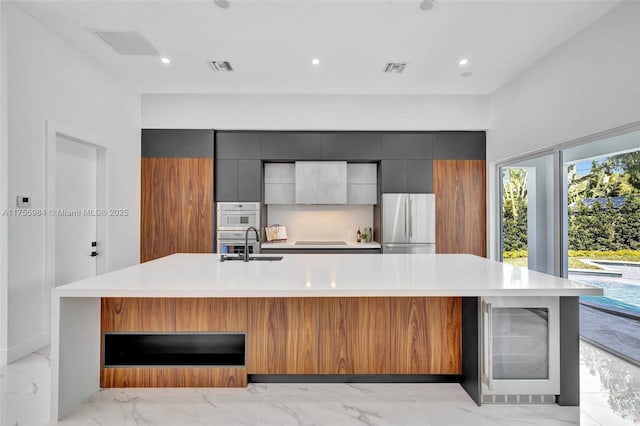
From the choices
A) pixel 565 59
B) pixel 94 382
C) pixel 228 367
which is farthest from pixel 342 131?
pixel 94 382

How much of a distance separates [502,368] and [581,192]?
202 centimetres

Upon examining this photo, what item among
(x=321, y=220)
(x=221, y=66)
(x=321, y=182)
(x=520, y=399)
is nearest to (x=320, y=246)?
(x=321, y=220)

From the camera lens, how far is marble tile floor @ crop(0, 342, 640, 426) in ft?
6.45

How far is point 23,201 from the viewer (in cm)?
290

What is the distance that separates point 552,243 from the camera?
140 inches

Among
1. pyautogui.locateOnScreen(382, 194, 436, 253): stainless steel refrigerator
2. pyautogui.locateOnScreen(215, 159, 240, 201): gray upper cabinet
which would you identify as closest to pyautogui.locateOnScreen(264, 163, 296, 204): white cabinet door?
pyautogui.locateOnScreen(215, 159, 240, 201): gray upper cabinet

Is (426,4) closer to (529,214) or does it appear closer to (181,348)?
(529,214)

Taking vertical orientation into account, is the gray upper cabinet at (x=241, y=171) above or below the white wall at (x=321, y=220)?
above

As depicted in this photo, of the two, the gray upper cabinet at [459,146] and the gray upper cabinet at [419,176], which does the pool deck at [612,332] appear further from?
the gray upper cabinet at [459,146]

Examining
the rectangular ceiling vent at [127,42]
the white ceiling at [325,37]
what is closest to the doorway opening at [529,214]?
the white ceiling at [325,37]

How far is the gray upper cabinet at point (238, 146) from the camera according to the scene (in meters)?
4.82

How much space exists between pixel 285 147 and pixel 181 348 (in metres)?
3.05

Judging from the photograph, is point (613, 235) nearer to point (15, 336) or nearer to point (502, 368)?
point (502, 368)

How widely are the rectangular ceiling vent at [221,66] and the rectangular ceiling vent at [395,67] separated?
1702mm
